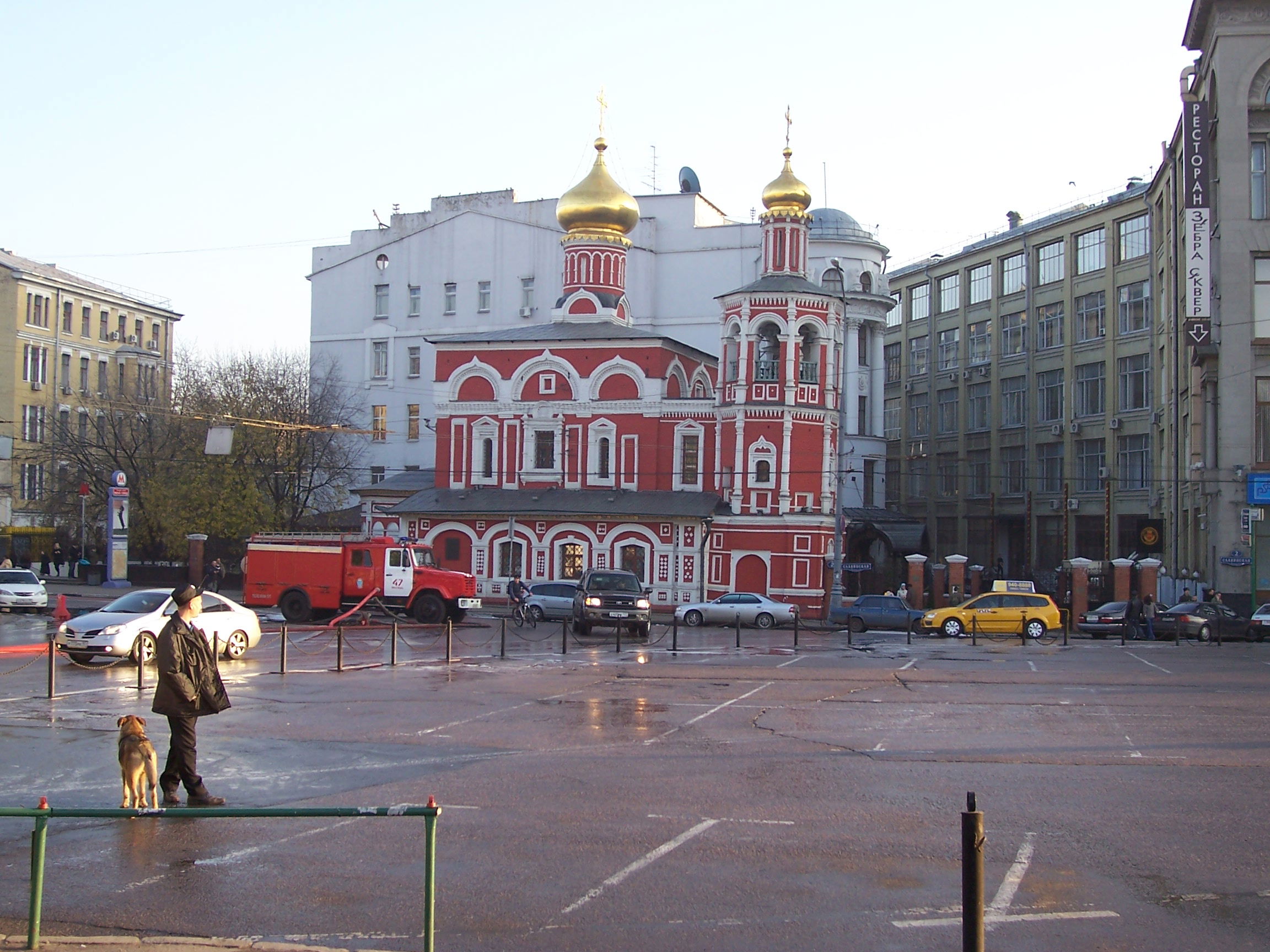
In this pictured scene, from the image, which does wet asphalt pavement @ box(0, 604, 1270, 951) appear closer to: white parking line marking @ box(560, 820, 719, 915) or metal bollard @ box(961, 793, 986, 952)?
white parking line marking @ box(560, 820, 719, 915)

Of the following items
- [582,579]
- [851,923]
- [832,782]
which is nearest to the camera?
[851,923]

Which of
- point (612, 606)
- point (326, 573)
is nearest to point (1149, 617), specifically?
point (612, 606)

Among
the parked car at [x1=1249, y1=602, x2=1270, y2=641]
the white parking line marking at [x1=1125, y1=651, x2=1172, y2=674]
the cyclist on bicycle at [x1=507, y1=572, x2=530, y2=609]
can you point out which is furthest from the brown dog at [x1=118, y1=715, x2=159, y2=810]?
the parked car at [x1=1249, y1=602, x2=1270, y2=641]

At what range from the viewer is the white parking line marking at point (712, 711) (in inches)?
588

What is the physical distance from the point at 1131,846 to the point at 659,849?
356cm

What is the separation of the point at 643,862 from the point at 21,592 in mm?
36188

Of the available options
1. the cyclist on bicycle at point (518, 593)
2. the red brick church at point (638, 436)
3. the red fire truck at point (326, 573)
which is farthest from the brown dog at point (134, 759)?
the red brick church at point (638, 436)

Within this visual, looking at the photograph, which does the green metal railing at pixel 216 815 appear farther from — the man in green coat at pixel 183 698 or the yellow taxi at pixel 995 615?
the yellow taxi at pixel 995 615

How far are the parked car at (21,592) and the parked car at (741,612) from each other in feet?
66.5

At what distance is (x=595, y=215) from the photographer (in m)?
56.9

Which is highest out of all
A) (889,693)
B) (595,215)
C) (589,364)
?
(595,215)

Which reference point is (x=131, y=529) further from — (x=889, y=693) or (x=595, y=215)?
(x=889, y=693)

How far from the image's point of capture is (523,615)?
138 ft

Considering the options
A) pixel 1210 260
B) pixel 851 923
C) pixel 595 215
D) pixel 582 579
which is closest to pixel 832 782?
pixel 851 923
